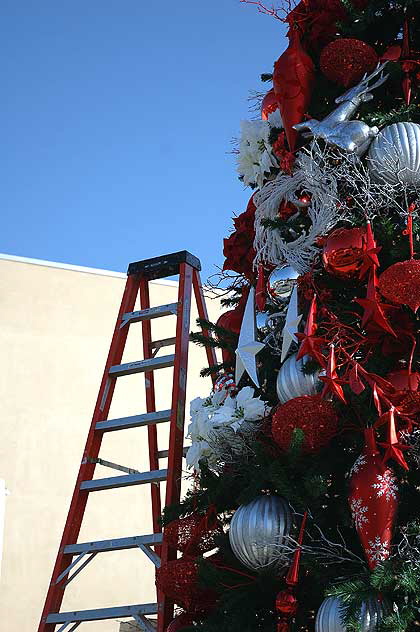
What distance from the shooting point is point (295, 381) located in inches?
76.9

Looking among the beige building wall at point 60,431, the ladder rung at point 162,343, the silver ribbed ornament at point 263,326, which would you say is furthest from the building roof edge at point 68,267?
the silver ribbed ornament at point 263,326

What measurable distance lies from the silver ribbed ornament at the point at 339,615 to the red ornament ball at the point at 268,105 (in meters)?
1.29

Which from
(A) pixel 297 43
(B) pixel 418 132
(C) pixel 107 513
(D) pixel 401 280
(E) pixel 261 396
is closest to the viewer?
(D) pixel 401 280

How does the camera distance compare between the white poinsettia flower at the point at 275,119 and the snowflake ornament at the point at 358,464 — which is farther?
the white poinsettia flower at the point at 275,119

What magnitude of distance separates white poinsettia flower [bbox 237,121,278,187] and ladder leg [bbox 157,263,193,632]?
70cm

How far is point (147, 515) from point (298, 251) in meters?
4.99

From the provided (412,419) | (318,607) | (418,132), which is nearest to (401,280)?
(412,419)

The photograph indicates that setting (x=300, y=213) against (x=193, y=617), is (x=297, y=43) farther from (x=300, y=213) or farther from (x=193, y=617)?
(x=193, y=617)

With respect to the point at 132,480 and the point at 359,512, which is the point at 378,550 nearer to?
the point at 359,512

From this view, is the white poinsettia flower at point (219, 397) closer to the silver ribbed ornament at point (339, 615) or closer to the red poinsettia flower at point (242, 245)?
the red poinsettia flower at point (242, 245)

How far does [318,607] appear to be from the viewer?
184cm

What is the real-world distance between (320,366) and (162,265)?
131 cm

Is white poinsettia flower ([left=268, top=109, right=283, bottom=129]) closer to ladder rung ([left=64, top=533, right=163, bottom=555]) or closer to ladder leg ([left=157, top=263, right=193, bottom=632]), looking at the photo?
ladder leg ([left=157, top=263, right=193, bottom=632])

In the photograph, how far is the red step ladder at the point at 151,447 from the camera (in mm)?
2609
